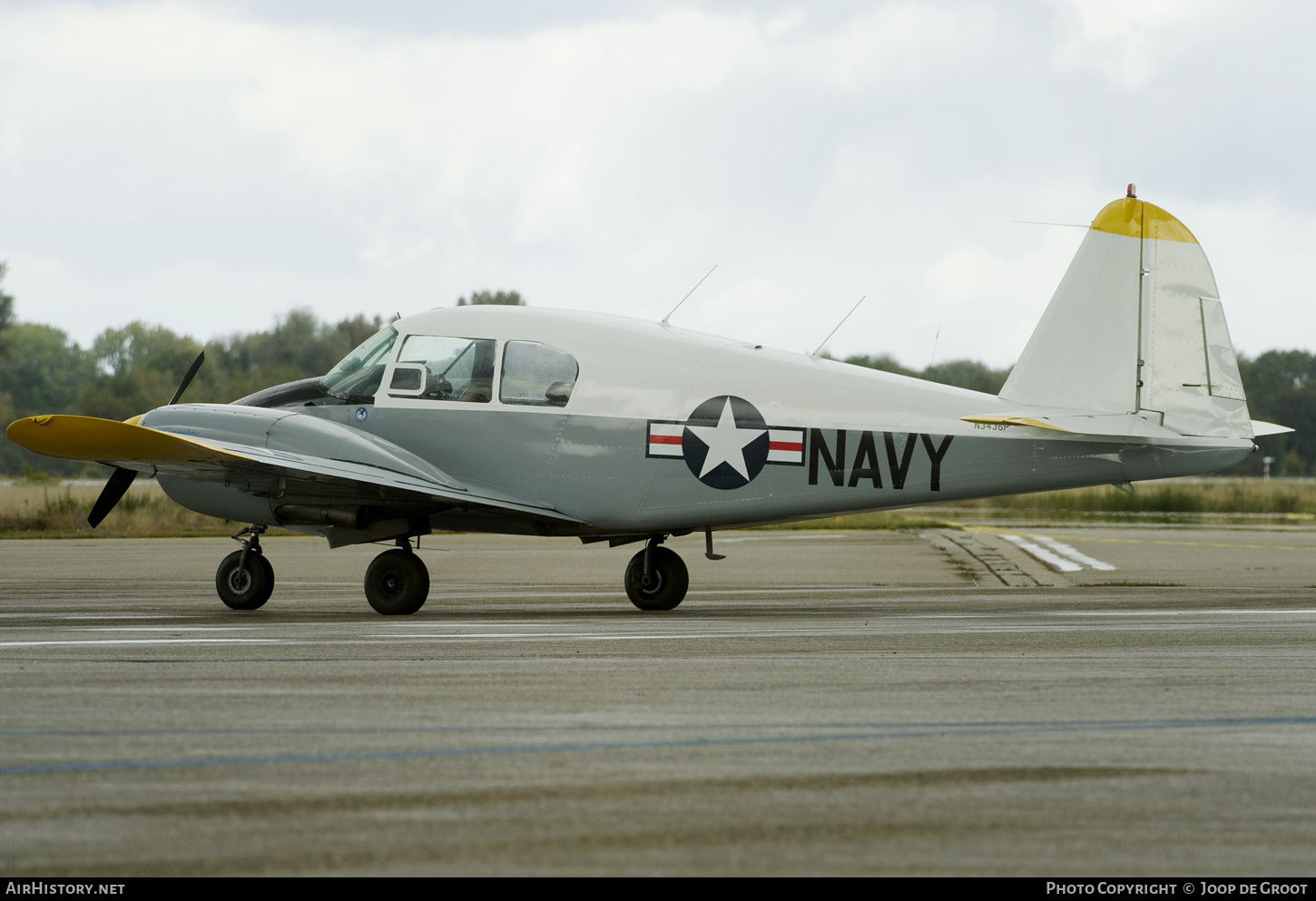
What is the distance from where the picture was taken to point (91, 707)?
5.94 metres

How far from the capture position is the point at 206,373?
6150 cm

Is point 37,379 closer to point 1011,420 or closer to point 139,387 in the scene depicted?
point 139,387

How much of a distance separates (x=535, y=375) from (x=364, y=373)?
1.84 meters

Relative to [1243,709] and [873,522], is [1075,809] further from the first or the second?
[873,522]

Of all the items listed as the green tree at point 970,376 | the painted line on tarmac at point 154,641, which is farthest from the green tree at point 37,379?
the painted line on tarmac at point 154,641

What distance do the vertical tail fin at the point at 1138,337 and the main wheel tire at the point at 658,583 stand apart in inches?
145

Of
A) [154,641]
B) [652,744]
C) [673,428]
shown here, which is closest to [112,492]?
[154,641]

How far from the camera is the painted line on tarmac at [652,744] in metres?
4.71

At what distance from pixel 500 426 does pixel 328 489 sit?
1.72 metres

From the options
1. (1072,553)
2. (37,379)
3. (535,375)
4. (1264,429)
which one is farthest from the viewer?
(37,379)

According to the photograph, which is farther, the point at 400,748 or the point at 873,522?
the point at 873,522

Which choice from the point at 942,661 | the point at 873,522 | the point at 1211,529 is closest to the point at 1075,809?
the point at 942,661

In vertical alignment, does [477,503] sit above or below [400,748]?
above

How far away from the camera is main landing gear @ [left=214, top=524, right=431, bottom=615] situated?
12.1m
